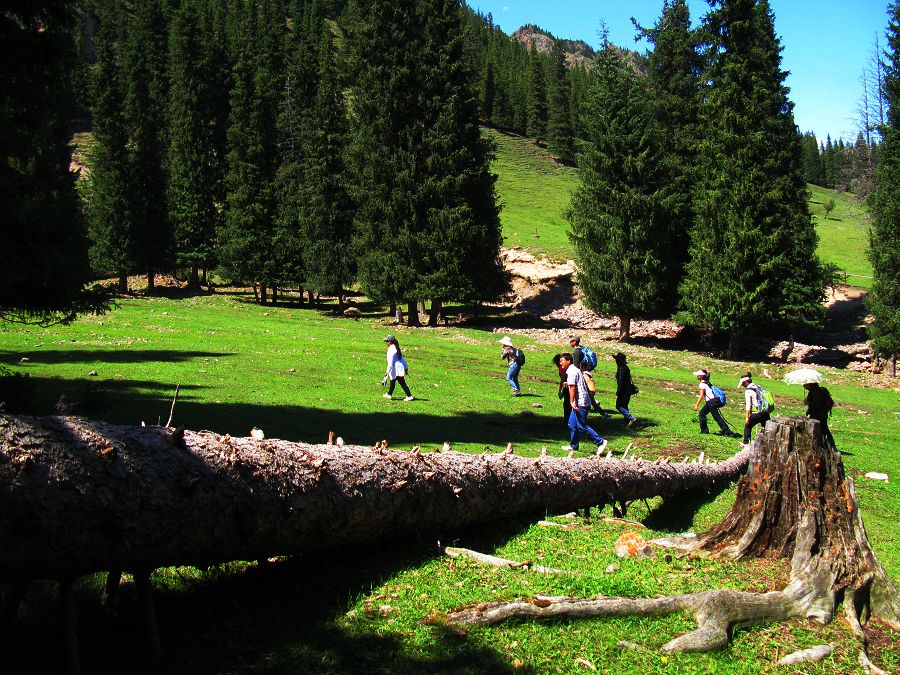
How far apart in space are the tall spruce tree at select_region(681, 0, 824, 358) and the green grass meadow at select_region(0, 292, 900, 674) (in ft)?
33.6

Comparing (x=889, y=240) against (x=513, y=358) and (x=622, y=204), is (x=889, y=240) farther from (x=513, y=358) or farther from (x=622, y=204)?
(x=513, y=358)

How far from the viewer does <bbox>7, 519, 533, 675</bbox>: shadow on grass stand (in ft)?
15.8

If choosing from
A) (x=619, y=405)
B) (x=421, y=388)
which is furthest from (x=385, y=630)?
(x=421, y=388)

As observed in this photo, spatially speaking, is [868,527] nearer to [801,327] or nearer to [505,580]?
[505,580]

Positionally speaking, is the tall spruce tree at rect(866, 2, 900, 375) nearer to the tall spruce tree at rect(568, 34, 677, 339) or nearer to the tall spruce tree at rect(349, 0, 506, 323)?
the tall spruce tree at rect(568, 34, 677, 339)

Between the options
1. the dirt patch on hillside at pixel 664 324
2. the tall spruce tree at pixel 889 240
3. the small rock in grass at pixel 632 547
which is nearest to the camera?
the small rock in grass at pixel 632 547

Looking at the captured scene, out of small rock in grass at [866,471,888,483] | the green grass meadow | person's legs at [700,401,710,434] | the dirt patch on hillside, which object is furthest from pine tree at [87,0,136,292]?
small rock in grass at [866,471,888,483]

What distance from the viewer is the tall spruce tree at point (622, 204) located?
44.2 metres

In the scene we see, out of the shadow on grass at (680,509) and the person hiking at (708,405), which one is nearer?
the shadow on grass at (680,509)

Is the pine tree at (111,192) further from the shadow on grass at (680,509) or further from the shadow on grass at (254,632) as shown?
the shadow on grass at (254,632)

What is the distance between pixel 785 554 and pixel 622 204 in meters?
39.3

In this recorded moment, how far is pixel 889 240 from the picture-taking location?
128 ft

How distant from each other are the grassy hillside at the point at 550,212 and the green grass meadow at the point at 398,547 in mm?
29275

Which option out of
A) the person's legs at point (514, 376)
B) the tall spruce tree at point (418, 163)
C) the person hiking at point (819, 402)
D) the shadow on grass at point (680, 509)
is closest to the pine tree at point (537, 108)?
the tall spruce tree at point (418, 163)
